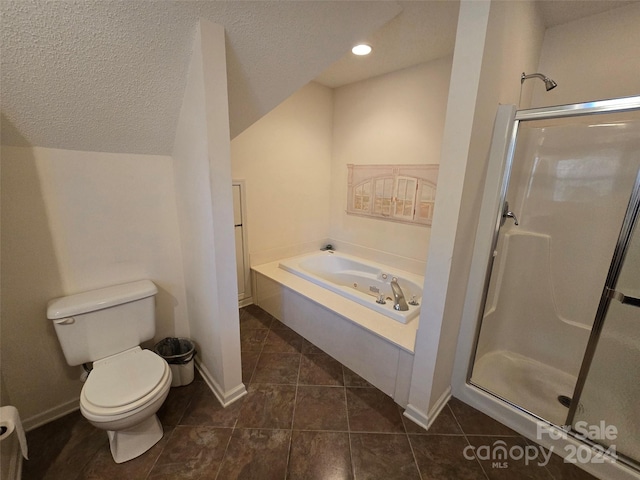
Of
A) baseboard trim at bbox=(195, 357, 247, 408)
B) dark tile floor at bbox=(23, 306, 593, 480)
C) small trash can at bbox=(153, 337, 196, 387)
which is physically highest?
small trash can at bbox=(153, 337, 196, 387)

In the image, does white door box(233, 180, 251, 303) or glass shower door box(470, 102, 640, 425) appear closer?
glass shower door box(470, 102, 640, 425)

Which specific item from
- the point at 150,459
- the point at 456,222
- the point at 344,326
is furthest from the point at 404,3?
the point at 150,459

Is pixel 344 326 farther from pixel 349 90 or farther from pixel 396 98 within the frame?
pixel 349 90

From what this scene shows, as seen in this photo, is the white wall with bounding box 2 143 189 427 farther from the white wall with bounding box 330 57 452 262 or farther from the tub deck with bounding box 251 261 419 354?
the white wall with bounding box 330 57 452 262

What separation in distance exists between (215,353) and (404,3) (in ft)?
7.67

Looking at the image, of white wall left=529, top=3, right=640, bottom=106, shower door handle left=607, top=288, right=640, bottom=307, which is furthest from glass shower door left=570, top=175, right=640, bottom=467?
white wall left=529, top=3, right=640, bottom=106

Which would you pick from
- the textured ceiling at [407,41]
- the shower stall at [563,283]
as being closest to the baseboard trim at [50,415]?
the shower stall at [563,283]

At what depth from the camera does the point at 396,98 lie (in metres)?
2.48

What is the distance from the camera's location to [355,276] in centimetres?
293

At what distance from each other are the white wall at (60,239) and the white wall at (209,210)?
215 millimetres

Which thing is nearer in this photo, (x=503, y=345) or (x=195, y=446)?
(x=195, y=446)

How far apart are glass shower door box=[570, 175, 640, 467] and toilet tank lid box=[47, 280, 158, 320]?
8.10 feet

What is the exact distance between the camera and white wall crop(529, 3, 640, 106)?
1528 millimetres

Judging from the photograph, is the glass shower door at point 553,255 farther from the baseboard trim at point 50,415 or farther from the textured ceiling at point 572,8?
the baseboard trim at point 50,415
